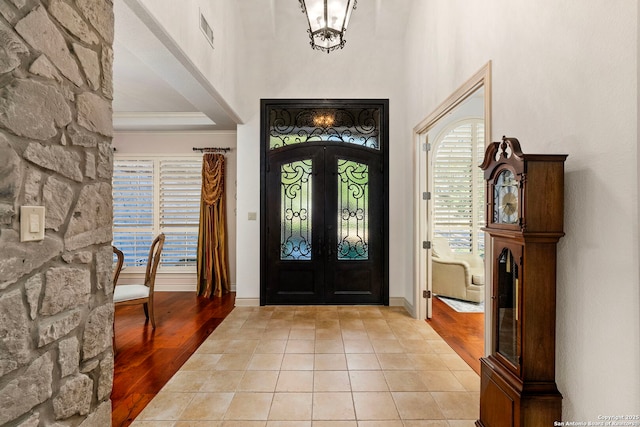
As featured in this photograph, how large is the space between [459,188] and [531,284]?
433 centimetres

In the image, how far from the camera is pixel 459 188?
5.61 m

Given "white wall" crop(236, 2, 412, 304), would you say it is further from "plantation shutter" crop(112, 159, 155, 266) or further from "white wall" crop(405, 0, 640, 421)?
"white wall" crop(405, 0, 640, 421)

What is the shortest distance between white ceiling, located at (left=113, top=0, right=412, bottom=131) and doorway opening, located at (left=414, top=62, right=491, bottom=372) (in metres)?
1.62

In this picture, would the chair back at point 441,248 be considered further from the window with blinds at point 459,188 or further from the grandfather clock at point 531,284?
the grandfather clock at point 531,284

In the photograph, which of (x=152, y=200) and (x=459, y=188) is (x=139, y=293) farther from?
(x=459, y=188)

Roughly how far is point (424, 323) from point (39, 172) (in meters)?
3.76

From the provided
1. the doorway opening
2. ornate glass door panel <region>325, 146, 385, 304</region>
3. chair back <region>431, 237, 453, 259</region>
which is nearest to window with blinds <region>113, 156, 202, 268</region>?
ornate glass door panel <region>325, 146, 385, 304</region>

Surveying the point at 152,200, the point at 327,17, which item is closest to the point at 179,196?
the point at 152,200

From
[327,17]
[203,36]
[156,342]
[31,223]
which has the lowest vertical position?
[156,342]

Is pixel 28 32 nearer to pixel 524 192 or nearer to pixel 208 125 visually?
pixel 524 192

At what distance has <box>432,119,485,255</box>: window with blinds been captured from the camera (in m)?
5.54

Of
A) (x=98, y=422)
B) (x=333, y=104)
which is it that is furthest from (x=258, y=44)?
(x=98, y=422)

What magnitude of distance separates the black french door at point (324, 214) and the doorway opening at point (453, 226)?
2.08ft

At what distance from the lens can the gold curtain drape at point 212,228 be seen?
523 cm
